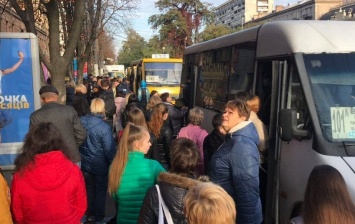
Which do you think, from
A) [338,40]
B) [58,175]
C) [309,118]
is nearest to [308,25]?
[338,40]

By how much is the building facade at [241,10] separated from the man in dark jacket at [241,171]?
141 m

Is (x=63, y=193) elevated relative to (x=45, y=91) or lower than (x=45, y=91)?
lower

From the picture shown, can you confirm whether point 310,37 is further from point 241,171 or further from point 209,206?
point 209,206

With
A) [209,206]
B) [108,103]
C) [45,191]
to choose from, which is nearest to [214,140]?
[45,191]

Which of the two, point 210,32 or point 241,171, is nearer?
Answer: point 241,171

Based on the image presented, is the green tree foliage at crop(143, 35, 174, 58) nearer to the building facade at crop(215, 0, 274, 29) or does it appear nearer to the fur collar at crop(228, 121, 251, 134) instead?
the fur collar at crop(228, 121, 251, 134)

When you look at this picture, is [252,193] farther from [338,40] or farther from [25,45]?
[25,45]

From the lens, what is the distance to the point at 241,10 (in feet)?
511

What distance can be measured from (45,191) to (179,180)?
116cm

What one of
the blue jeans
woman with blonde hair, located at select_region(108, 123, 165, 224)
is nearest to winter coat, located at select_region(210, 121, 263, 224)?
woman with blonde hair, located at select_region(108, 123, 165, 224)

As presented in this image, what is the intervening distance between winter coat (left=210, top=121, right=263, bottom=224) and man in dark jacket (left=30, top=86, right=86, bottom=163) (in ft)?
8.02

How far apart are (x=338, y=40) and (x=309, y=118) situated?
3.54 feet

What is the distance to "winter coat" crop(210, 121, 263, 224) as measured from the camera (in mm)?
4363

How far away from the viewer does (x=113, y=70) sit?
65.4m
